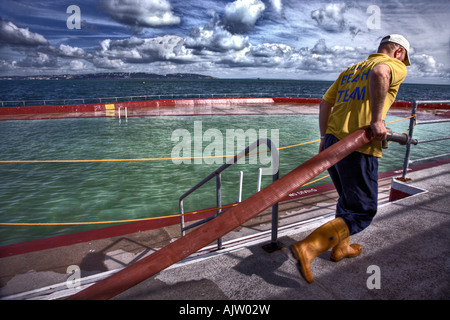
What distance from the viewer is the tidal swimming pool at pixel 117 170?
6.33 metres

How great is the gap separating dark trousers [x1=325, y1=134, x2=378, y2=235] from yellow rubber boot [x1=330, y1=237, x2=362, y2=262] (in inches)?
11.1

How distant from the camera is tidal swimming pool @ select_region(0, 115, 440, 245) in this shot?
249 inches

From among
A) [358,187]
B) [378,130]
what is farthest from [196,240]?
[358,187]

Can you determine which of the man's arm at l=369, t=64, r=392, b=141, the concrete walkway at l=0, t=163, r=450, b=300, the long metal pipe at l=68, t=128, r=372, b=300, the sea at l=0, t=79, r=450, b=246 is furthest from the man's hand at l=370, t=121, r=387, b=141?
the sea at l=0, t=79, r=450, b=246

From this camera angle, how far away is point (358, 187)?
2264 millimetres

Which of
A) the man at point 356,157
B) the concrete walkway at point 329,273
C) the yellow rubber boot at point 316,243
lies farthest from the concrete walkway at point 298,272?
the man at point 356,157

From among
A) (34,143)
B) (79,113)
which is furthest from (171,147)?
(79,113)

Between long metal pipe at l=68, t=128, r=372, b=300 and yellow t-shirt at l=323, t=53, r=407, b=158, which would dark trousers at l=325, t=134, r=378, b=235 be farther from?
long metal pipe at l=68, t=128, r=372, b=300

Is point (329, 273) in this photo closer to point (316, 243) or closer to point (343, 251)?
point (343, 251)

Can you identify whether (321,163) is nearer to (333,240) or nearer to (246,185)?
(333,240)

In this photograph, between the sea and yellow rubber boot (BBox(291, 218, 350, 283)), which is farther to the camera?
the sea

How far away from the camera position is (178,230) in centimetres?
511

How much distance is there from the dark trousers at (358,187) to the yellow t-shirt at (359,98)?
96 mm

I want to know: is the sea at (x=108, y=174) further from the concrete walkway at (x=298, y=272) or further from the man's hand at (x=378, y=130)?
the man's hand at (x=378, y=130)
